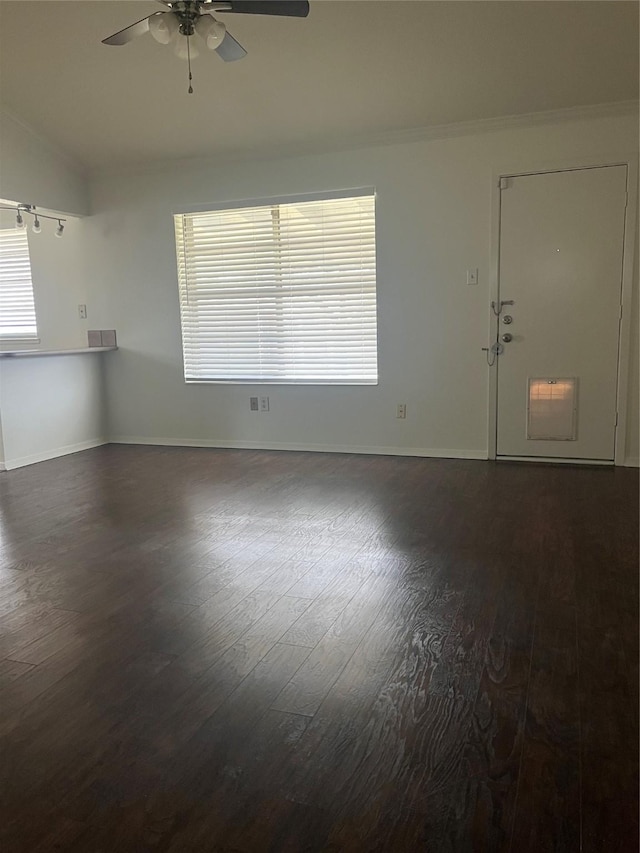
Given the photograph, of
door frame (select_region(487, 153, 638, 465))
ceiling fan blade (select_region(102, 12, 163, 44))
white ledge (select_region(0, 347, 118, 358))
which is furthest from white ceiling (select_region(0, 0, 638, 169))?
white ledge (select_region(0, 347, 118, 358))

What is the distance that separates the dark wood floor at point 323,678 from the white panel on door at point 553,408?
1071 mm

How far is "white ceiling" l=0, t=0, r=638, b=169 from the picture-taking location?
360 centimetres

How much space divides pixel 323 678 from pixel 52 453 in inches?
171

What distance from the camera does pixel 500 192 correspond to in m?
4.64

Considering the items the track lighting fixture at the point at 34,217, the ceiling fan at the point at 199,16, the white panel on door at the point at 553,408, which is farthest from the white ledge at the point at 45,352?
the white panel on door at the point at 553,408

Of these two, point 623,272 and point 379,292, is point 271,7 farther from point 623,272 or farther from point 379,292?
point 623,272

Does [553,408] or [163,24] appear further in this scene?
[553,408]

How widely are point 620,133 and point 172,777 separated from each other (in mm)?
4682

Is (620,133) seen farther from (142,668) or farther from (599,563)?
(142,668)

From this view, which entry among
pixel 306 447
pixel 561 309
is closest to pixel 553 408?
pixel 561 309

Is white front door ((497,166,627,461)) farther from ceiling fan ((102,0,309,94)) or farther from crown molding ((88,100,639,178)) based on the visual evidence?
ceiling fan ((102,0,309,94))

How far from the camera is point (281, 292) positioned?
5449 millimetres

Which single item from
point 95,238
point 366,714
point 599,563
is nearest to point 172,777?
point 366,714

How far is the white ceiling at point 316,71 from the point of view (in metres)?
3.60
